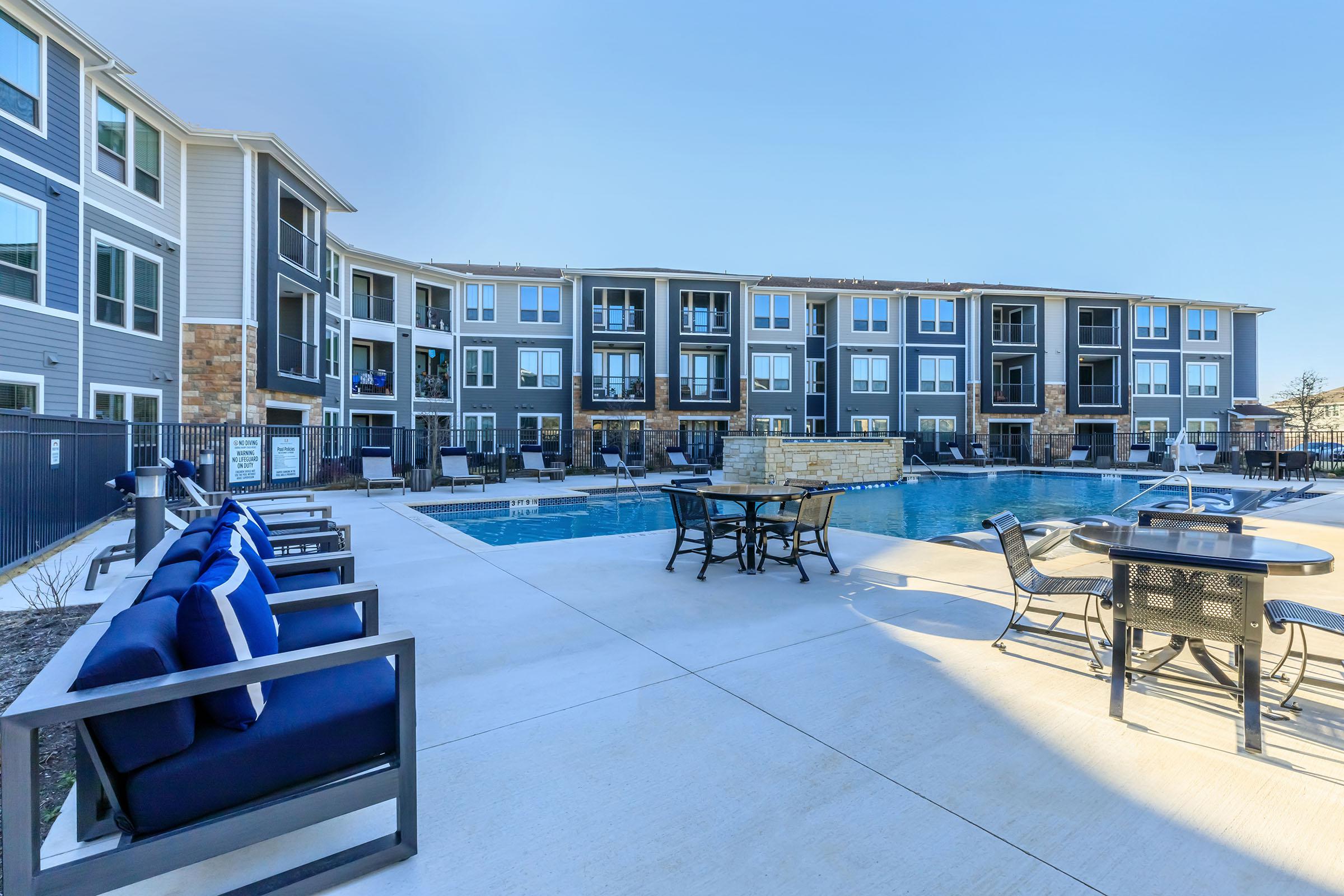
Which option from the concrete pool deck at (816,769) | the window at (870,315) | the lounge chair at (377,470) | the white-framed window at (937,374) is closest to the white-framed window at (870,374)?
the window at (870,315)

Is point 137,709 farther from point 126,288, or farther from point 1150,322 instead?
point 1150,322

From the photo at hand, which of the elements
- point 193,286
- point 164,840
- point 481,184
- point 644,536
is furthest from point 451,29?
point 164,840

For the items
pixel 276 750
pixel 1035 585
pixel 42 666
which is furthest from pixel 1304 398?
pixel 42 666

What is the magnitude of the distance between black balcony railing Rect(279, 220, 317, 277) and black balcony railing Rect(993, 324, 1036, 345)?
1099 inches

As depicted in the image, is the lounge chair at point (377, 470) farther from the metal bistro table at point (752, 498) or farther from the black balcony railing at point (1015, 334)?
the black balcony railing at point (1015, 334)

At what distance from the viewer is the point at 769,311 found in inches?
1033

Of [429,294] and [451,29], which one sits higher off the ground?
[451,29]

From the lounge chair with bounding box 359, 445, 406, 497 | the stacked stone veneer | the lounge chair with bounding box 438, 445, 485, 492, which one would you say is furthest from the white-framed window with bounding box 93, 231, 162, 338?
the stacked stone veneer

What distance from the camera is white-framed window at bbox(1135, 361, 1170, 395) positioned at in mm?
28297

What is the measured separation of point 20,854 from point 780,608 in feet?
13.1

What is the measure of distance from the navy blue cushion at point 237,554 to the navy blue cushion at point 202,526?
47cm

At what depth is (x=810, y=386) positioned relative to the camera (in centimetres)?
2786

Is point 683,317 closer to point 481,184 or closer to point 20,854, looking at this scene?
point 481,184

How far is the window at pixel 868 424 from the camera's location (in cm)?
2694
